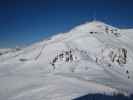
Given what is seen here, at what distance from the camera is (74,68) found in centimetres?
3828

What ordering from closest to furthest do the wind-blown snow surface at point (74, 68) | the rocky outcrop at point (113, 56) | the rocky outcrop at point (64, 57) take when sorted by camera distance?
the wind-blown snow surface at point (74, 68) → the rocky outcrop at point (64, 57) → the rocky outcrop at point (113, 56)

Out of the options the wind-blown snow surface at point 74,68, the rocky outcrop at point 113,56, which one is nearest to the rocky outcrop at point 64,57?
the wind-blown snow surface at point 74,68

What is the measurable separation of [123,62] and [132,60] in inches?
86.2

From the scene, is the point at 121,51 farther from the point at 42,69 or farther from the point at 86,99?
the point at 86,99

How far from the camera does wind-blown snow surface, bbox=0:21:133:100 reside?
24.0 meters

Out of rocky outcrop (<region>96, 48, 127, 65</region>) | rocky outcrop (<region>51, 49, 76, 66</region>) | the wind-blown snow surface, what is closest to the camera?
the wind-blown snow surface

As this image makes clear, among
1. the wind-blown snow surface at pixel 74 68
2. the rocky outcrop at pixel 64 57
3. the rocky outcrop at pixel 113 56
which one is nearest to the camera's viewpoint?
the wind-blown snow surface at pixel 74 68

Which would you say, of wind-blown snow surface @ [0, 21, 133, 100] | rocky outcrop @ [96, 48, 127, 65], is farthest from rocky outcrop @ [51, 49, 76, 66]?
rocky outcrop @ [96, 48, 127, 65]

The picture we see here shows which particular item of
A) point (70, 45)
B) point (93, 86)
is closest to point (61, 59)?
point (70, 45)

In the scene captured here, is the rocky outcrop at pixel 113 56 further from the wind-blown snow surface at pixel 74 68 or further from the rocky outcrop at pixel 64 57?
Answer: the rocky outcrop at pixel 64 57

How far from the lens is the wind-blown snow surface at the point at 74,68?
23984 millimetres

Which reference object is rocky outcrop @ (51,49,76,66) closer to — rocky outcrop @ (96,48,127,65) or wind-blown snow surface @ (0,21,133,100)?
wind-blown snow surface @ (0,21,133,100)

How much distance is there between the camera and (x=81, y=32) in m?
58.3

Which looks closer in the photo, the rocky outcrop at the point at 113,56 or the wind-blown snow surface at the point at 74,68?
the wind-blown snow surface at the point at 74,68
